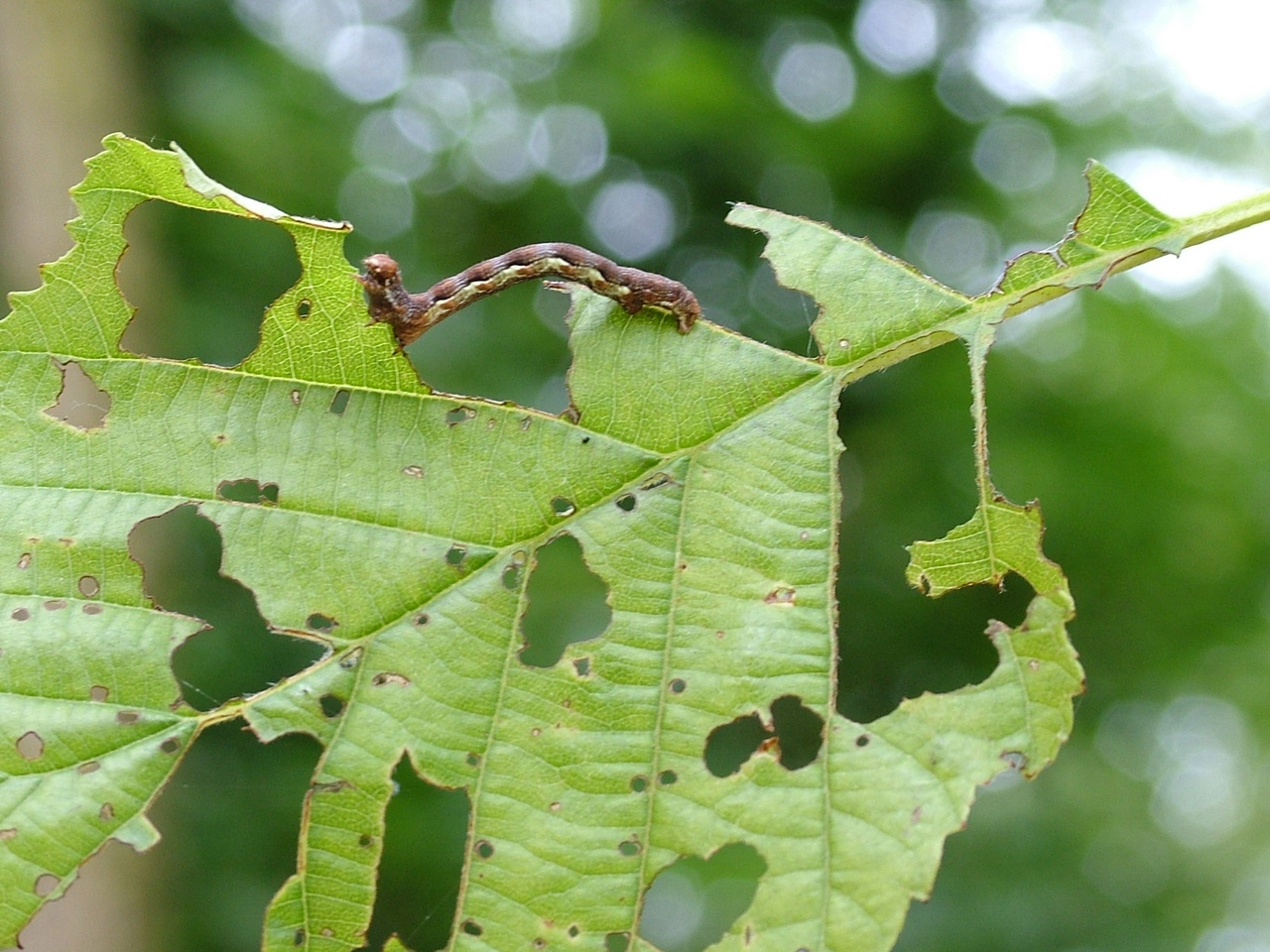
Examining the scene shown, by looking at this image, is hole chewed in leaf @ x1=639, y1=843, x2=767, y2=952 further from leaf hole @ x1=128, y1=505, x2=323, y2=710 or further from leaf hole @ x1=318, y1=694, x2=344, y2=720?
leaf hole @ x1=318, y1=694, x2=344, y2=720

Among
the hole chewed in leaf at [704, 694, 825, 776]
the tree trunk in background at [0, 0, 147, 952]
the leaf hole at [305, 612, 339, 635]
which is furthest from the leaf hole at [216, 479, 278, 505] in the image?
the tree trunk in background at [0, 0, 147, 952]

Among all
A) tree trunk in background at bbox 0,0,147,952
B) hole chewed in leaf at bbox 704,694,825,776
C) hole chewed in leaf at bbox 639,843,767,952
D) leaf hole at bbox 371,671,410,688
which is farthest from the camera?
hole chewed in leaf at bbox 639,843,767,952

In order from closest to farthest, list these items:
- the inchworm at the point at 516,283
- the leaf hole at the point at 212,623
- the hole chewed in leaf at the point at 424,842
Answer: the inchworm at the point at 516,283 → the leaf hole at the point at 212,623 → the hole chewed in leaf at the point at 424,842

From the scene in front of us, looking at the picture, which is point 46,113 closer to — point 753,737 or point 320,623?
point 753,737

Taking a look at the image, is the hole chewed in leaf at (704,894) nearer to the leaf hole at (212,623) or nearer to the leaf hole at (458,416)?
the leaf hole at (212,623)

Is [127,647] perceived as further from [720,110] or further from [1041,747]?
[720,110]

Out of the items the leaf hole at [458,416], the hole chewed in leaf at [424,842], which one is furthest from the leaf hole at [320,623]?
the hole chewed in leaf at [424,842]

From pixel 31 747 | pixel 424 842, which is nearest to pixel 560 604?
pixel 424 842
